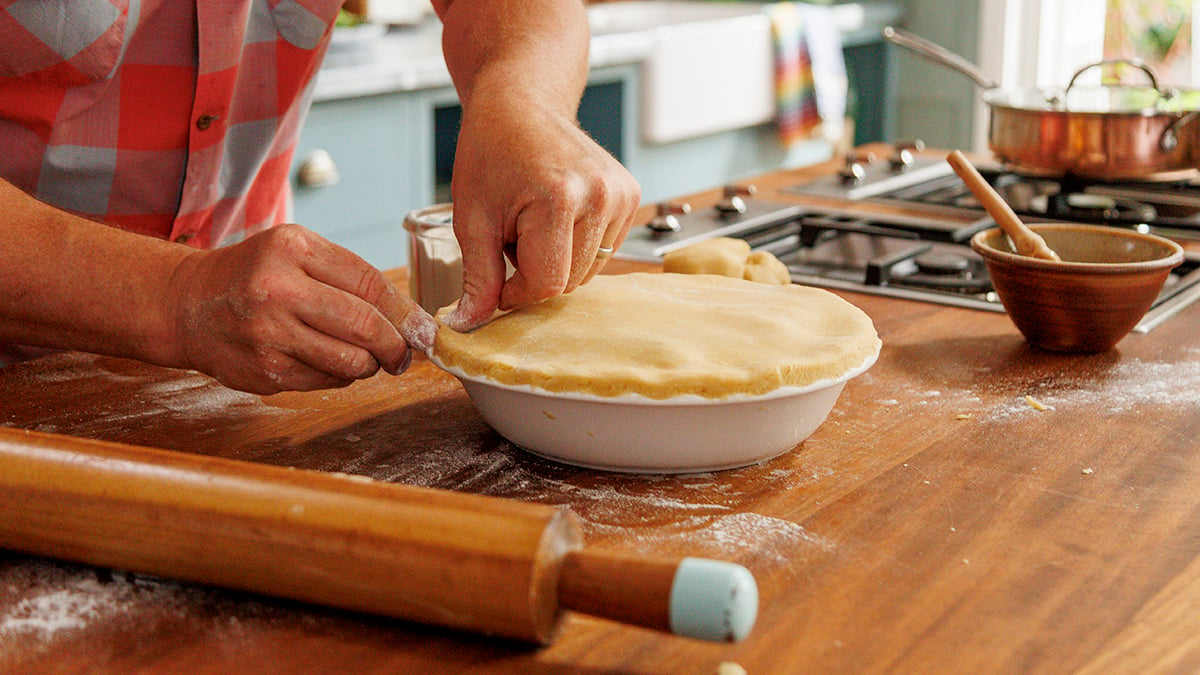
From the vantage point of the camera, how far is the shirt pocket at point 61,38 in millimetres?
1164

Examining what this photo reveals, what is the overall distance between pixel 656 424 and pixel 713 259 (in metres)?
0.47

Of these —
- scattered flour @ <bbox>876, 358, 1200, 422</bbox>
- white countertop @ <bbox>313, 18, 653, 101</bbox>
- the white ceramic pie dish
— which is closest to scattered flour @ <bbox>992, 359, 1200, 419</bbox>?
scattered flour @ <bbox>876, 358, 1200, 422</bbox>

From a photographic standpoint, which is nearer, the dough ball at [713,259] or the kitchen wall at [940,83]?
the dough ball at [713,259]

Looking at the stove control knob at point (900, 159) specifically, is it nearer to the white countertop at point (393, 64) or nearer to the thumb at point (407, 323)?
the white countertop at point (393, 64)

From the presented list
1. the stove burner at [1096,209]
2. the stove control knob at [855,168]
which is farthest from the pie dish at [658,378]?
the stove control knob at [855,168]

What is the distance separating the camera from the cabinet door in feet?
8.12

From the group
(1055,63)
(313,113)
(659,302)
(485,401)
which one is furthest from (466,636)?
(1055,63)

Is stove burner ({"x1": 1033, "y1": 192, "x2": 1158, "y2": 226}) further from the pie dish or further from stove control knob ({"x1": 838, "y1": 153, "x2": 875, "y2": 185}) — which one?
the pie dish

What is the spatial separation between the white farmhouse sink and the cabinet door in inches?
35.8

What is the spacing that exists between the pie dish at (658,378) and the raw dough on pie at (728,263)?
1.02ft

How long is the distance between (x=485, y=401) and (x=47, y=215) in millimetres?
400

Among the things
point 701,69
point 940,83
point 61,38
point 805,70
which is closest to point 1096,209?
point 61,38

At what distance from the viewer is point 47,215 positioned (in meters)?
0.99

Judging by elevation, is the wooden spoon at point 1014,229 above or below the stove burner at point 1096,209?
above
